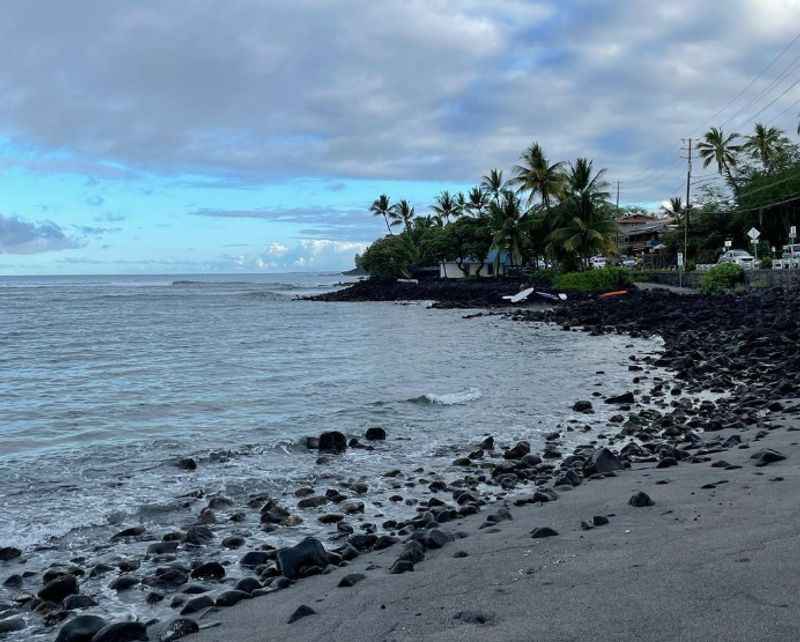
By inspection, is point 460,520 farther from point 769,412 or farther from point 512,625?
point 769,412

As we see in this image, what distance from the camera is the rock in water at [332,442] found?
10297 mm

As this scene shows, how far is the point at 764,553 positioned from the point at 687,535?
773 mm

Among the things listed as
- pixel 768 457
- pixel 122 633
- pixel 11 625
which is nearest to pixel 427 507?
pixel 768 457

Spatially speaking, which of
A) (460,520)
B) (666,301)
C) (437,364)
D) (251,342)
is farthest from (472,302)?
(460,520)

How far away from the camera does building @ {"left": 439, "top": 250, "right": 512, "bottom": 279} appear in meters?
78.2

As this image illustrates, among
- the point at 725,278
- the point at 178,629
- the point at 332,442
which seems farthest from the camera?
the point at 725,278

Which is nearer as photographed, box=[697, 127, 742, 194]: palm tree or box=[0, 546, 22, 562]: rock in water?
box=[0, 546, 22, 562]: rock in water

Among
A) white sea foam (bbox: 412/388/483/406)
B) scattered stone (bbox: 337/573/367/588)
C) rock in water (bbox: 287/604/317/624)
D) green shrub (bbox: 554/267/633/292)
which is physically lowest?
white sea foam (bbox: 412/388/483/406)

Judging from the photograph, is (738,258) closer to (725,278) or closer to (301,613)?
(725,278)

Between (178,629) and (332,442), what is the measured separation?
5949mm

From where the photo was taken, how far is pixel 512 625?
3531 mm

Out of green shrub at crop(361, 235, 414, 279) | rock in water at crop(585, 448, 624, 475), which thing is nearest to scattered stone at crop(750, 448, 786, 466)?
rock in water at crop(585, 448, 624, 475)

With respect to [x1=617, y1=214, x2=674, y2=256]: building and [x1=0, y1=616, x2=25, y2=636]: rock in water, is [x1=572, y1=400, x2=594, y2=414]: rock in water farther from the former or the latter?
[x1=617, y1=214, x2=674, y2=256]: building

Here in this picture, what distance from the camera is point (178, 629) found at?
4426 millimetres
